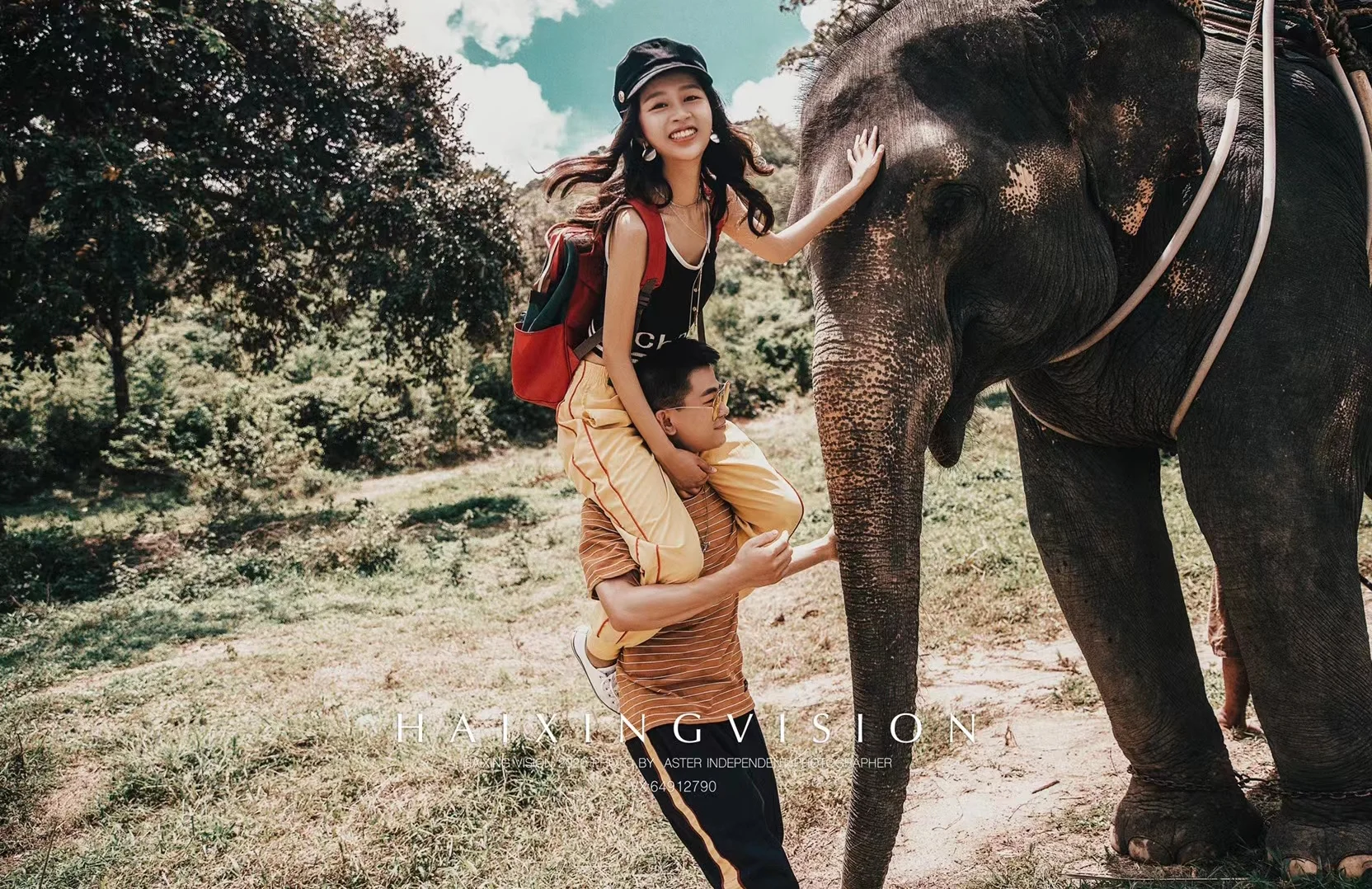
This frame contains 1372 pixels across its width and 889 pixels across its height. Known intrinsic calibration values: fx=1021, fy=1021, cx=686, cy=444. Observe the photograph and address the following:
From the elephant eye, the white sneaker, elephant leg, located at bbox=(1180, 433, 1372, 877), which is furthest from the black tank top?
elephant leg, located at bbox=(1180, 433, 1372, 877)

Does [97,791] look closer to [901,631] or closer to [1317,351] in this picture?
[901,631]

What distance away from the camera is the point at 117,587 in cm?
815

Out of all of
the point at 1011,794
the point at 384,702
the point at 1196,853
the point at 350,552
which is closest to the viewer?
the point at 1196,853

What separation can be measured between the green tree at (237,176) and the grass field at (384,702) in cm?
269

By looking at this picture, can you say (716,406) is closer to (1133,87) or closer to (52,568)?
(1133,87)

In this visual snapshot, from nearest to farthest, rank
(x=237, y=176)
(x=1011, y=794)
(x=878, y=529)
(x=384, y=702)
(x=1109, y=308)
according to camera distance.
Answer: (x=878, y=529), (x=1109, y=308), (x=1011, y=794), (x=384, y=702), (x=237, y=176)

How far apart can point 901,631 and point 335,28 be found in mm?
11816

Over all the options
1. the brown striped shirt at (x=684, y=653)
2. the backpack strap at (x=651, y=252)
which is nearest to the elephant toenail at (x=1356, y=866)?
the brown striped shirt at (x=684, y=653)

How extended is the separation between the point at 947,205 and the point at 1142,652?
1.50 metres

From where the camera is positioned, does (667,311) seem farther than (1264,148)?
No

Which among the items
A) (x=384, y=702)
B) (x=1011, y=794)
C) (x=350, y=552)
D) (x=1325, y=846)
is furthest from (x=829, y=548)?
(x=350, y=552)

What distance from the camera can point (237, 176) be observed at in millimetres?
10672

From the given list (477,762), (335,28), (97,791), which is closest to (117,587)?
(97,791)

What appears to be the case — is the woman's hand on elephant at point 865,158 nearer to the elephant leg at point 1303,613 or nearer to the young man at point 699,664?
the young man at point 699,664
